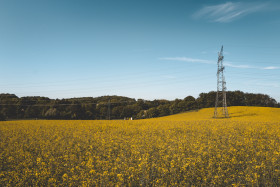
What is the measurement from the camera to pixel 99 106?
3792 inches

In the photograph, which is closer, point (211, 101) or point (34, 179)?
point (34, 179)

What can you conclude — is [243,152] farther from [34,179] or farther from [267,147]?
[34,179]

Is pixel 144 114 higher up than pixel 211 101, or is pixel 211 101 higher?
pixel 211 101

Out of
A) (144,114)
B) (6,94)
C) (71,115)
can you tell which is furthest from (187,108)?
(6,94)

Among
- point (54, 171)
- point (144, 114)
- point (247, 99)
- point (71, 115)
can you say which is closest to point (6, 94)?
point (71, 115)

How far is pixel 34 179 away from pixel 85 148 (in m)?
4.36

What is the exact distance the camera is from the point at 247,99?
3196 inches

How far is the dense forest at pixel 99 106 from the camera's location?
7481 centimetres

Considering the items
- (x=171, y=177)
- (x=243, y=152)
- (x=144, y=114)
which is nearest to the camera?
(x=171, y=177)

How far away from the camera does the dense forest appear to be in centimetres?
7481

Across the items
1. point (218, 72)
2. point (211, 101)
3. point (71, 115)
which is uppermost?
point (218, 72)

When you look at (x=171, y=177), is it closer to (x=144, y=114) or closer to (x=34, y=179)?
(x=34, y=179)

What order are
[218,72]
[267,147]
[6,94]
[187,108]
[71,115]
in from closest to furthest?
[267,147] < [218,72] < [187,108] < [71,115] < [6,94]

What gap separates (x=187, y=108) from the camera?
7094 centimetres
